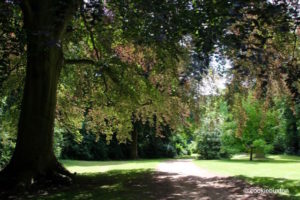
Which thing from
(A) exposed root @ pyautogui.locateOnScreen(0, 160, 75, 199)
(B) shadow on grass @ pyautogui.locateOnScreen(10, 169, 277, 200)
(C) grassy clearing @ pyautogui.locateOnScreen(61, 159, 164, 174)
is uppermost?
(A) exposed root @ pyautogui.locateOnScreen(0, 160, 75, 199)

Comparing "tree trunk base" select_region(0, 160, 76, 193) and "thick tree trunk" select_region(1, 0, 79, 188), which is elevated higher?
"thick tree trunk" select_region(1, 0, 79, 188)

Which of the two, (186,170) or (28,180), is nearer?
(28,180)

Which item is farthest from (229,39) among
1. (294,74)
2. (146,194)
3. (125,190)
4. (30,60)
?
(30,60)

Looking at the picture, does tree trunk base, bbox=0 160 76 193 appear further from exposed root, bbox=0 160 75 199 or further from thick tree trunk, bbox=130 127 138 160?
thick tree trunk, bbox=130 127 138 160

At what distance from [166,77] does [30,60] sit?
4.48 m

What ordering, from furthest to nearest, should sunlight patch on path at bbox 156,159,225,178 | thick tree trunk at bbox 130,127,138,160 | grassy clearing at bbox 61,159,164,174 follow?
thick tree trunk at bbox 130,127,138,160, grassy clearing at bbox 61,159,164,174, sunlight patch on path at bbox 156,159,225,178

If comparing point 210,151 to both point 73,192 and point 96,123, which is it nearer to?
point 96,123

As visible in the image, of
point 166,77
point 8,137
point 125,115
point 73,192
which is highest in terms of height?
point 166,77

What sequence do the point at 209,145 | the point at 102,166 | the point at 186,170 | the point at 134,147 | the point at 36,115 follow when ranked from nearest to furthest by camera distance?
the point at 36,115 < the point at 186,170 < the point at 102,166 < the point at 209,145 < the point at 134,147

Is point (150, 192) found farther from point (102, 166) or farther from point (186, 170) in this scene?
point (102, 166)

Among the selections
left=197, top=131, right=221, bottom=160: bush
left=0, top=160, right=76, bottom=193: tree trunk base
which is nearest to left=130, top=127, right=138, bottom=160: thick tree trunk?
left=197, top=131, right=221, bottom=160: bush

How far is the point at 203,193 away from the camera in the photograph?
9.18 metres

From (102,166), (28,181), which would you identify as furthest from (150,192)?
(102,166)

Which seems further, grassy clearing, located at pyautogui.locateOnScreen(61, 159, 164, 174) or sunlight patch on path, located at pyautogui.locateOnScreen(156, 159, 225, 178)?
grassy clearing, located at pyautogui.locateOnScreen(61, 159, 164, 174)
